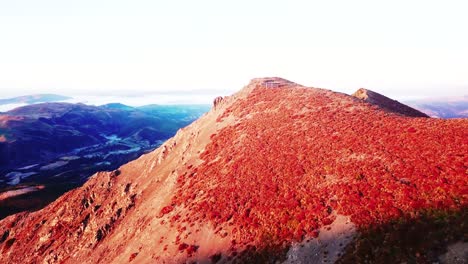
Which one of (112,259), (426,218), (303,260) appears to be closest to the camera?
(426,218)

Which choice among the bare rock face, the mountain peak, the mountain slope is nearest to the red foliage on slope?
the mountain slope

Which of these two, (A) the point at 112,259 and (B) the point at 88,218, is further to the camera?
(B) the point at 88,218

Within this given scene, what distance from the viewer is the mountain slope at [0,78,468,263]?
122 feet

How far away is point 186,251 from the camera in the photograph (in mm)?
44250

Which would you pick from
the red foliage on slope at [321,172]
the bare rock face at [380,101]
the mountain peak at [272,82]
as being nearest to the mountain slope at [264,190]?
the red foliage on slope at [321,172]

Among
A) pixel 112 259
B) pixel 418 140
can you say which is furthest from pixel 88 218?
pixel 418 140

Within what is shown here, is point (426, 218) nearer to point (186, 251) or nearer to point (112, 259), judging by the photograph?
point (186, 251)

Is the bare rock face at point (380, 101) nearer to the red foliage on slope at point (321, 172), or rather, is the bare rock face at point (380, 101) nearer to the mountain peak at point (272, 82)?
the red foliage on slope at point (321, 172)

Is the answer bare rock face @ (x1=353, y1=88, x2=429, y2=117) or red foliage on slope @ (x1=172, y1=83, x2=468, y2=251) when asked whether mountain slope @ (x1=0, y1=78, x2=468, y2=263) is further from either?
bare rock face @ (x1=353, y1=88, x2=429, y2=117)

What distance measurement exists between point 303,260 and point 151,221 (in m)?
28.0

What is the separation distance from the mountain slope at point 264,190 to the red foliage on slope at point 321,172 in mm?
171

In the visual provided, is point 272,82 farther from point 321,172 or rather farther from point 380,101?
point 321,172

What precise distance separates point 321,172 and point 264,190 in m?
7.74

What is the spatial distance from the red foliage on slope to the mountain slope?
171 mm
